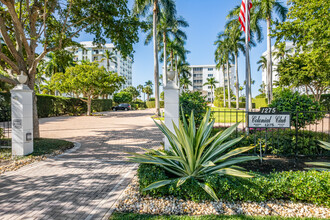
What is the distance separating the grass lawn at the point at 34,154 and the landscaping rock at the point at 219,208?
4.13 m

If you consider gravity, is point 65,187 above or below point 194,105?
below

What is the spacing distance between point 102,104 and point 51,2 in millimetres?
28014

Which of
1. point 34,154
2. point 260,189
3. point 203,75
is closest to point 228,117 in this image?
point 260,189

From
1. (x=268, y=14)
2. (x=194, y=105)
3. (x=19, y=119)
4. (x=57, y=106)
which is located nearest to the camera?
(x=19, y=119)

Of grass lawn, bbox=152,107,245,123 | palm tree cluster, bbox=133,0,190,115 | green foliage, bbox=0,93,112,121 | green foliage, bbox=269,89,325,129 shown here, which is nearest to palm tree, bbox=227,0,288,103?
grass lawn, bbox=152,107,245,123

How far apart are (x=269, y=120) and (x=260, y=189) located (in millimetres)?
2222

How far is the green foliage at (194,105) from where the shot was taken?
263 inches

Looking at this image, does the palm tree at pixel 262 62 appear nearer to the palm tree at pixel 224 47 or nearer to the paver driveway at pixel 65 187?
the palm tree at pixel 224 47

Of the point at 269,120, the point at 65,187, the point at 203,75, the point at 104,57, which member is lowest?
the point at 65,187

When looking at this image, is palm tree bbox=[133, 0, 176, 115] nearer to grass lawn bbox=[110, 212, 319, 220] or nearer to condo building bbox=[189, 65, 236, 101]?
grass lawn bbox=[110, 212, 319, 220]

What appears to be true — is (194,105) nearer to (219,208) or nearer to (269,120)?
(269,120)

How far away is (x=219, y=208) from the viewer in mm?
3057

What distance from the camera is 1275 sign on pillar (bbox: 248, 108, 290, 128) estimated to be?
481cm

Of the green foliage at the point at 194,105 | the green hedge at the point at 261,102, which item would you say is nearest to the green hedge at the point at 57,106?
the green foliage at the point at 194,105
